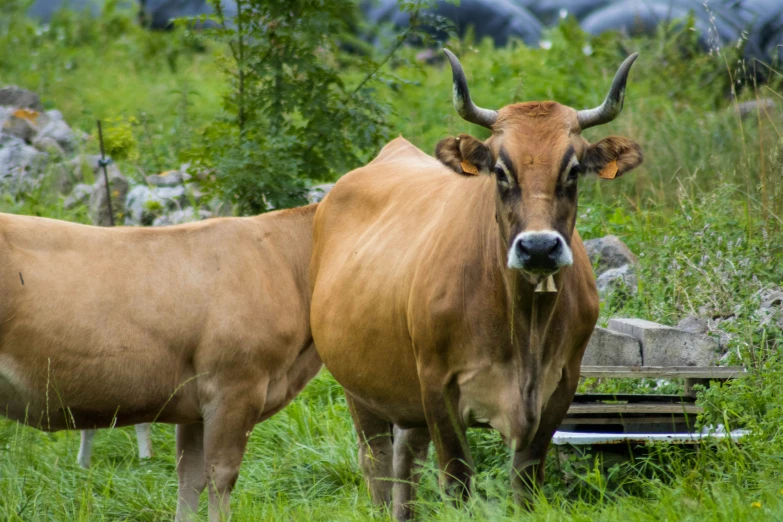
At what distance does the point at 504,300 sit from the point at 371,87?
3.78 m

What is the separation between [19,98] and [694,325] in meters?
8.76

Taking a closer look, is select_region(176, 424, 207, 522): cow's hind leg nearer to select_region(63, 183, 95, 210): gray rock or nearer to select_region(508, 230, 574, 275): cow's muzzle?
select_region(508, 230, 574, 275): cow's muzzle

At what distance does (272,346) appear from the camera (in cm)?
519

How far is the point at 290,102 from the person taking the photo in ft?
23.5

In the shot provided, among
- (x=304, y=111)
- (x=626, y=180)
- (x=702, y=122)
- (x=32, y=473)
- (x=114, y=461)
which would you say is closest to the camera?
(x=32, y=473)

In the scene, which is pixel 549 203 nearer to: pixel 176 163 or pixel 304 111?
pixel 304 111

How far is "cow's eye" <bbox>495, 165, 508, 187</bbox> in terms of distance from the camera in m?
3.82

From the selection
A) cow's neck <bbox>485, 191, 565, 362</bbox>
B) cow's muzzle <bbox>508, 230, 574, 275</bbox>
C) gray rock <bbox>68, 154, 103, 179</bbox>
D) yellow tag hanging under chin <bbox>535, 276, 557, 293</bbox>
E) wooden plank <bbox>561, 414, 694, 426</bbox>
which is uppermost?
cow's muzzle <bbox>508, 230, 574, 275</bbox>

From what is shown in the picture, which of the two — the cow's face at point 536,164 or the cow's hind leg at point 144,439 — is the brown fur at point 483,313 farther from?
the cow's hind leg at point 144,439

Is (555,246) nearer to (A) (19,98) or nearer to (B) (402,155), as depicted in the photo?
(B) (402,155)

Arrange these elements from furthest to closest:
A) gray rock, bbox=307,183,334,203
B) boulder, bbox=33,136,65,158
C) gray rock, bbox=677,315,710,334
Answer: boulder, bbox=33,136,65,158 → gray rock, bbox=307,183,334,203 → gray rock, bbox=677,315,710,334

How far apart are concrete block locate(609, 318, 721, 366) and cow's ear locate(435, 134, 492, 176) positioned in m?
1.79

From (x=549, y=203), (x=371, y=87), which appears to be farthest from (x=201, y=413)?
(x=371, y=87)

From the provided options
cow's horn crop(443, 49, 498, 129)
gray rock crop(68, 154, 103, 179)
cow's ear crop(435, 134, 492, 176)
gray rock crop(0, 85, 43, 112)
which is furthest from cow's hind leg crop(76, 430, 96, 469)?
gray rock crop(0, 85, 43, 112)
